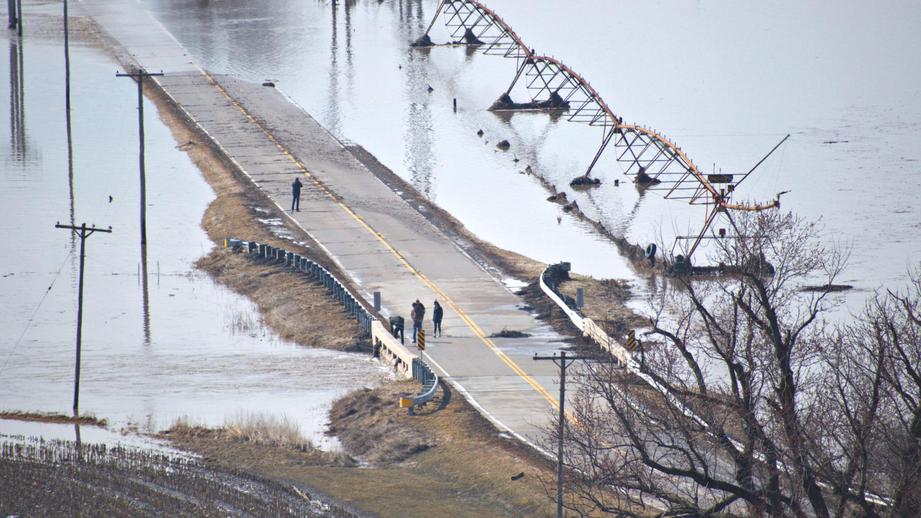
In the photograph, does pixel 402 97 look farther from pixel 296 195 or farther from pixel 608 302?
pixel 608 302

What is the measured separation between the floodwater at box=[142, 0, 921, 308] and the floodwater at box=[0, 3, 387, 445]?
52.0ft

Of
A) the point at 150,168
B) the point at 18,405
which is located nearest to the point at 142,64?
the point at 150,168

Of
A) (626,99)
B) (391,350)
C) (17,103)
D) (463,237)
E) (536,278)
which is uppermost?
(626,99)

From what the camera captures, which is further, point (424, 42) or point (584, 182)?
point (424, 42)

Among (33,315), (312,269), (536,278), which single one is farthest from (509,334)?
(33,315)

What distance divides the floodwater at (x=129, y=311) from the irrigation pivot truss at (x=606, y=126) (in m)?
18.1

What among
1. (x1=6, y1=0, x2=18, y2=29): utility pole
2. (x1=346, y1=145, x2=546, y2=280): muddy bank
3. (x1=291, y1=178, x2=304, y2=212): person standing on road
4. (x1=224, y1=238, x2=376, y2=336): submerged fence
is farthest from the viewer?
(x1=6, y1=0, x2=18, y2=29): utility pole

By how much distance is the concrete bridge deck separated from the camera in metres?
49.6

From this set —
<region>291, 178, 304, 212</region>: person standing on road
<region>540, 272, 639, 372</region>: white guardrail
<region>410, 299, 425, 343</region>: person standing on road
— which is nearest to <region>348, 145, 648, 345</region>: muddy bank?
<region>540, 272, 639, 372</region>: white guardrail

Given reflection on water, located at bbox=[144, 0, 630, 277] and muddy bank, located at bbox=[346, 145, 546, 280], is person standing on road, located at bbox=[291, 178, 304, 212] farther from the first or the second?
reflection on water, located at bbox=[144, 0, 630, 277]

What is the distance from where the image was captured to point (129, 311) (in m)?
64.6

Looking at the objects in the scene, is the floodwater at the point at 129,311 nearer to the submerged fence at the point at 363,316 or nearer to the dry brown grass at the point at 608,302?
the submerged fence at the point at 363,316

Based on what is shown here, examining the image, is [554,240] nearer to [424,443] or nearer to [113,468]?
[424,443]

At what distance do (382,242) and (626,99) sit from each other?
57.3 meters
